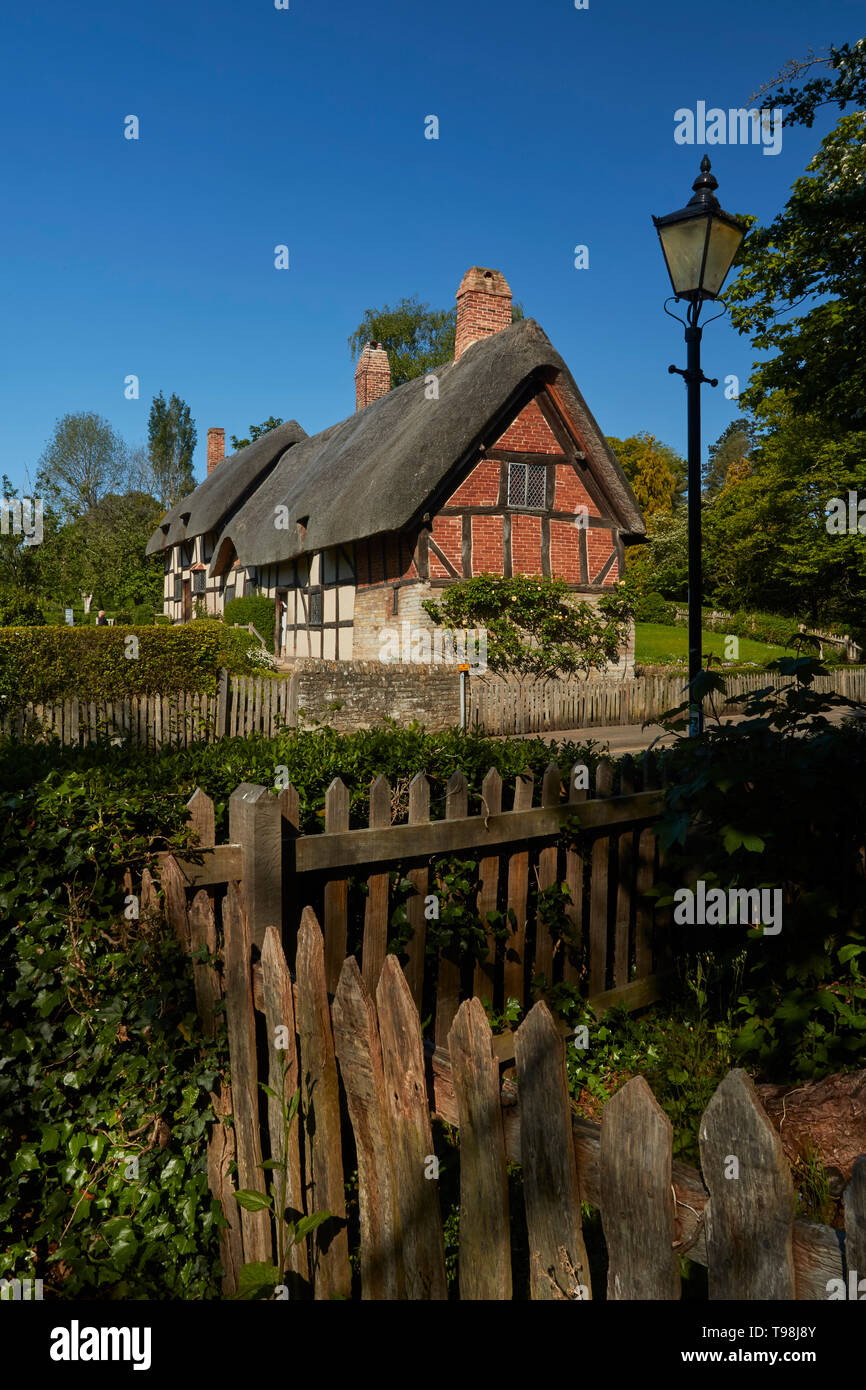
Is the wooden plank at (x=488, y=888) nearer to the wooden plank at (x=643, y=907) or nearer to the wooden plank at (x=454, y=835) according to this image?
the wooden plank at (x=454, y=835)

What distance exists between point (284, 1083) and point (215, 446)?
42107mm

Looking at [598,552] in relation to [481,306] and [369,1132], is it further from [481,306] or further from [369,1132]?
[369,1132]

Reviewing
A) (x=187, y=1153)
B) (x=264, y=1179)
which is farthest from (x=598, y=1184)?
(x=187, y=1153)

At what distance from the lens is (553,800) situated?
384 cm

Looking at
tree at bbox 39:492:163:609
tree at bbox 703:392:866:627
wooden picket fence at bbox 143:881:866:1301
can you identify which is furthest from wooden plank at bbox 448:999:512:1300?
tree at bbox 39:492:163:609

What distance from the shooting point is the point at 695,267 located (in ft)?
18.1

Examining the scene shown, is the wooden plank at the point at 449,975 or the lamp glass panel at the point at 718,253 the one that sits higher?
the lamp glass panel at the point at 718,253

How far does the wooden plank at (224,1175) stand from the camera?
2.30m

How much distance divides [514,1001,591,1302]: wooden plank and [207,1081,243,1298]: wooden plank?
3.67 feet

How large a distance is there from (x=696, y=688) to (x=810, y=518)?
102 ft

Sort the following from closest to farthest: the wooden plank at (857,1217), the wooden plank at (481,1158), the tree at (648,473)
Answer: the wooden plank at (857,1217) → the wooden plank at (481,1158) → the tree at (648,473)

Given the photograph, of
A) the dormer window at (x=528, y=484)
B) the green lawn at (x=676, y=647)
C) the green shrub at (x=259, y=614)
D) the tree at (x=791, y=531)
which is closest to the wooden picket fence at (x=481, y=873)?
the dormer window at (x=528, y=484)

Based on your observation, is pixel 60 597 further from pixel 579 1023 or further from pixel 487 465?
pixel 579 1023

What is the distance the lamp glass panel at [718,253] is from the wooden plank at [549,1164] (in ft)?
17.6
